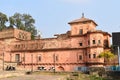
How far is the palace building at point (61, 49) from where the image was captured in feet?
189

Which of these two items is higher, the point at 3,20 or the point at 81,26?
the point at 3,20

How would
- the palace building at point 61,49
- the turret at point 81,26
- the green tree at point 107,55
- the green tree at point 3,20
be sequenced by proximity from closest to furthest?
the green tree at point 107,55 → the palace building at point 61,49 → the turret at point 81,26 → the green tree at point 3,20

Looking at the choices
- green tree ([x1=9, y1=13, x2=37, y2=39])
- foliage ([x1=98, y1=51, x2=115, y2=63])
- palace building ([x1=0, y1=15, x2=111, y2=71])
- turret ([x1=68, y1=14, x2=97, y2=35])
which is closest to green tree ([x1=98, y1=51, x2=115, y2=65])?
foliage ([x1=98, y1=51, x2=115, y2=63])

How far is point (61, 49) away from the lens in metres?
61.1

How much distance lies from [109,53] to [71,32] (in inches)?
390

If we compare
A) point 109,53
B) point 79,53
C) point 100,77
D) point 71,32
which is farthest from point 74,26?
point 100,77

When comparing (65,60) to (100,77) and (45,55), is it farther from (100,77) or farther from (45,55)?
(100,77)

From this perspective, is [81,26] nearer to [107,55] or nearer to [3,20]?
[107,55]

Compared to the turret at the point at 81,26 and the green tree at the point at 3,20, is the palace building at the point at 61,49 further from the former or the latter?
the green tree at the point at 3,20

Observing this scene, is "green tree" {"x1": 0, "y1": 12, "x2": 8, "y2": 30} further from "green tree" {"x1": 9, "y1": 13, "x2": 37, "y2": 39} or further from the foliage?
the foliage

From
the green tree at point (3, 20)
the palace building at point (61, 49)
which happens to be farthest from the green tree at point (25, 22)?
the palace building at point (61, 49)

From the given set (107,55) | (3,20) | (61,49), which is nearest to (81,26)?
(61,49)

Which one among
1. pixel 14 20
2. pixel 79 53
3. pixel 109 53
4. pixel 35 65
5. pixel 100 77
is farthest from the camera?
pixel 14 20

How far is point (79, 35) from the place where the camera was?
198ft
